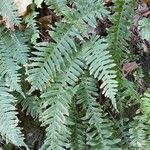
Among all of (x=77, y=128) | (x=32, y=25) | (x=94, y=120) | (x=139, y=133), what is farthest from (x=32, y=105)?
(x=139, y=133)

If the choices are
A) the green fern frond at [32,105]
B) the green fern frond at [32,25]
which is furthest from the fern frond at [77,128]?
the green fern frond at [32,25]

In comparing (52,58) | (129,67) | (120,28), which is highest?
(120,28)

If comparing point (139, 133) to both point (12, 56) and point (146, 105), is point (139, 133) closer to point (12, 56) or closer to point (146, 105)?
point (146, 105)

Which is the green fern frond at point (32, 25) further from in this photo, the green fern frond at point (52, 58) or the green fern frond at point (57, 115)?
the green fern frond at point (57, 115)

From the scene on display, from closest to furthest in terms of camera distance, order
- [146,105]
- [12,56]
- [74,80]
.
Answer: [146,105] → [74,80] → [12,56]

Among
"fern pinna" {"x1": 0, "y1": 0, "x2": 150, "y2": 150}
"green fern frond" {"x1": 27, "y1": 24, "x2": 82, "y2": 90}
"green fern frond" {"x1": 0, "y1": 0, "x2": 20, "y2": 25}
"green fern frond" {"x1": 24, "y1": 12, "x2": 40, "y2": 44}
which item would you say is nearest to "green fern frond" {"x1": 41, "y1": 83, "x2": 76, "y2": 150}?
"fern pinna" {"x1": 0, "y1": 0, "x2": 150, "y2": 150}

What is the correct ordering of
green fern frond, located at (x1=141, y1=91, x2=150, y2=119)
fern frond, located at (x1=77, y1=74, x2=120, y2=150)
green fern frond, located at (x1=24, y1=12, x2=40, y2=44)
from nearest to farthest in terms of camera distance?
green fern frond, located at (x1=141, y1=91, x2=150, y2=119), fern frond, located at (x1=77, y1=74, x2=120, y2=150), green fern frond, located at (x1=24, y1=12, x2=40, y2=44)

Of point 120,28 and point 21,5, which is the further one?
point 21,5

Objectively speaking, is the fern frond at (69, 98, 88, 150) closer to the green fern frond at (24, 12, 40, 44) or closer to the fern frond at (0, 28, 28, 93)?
the fern frond at (0, 28, 28, 93)
